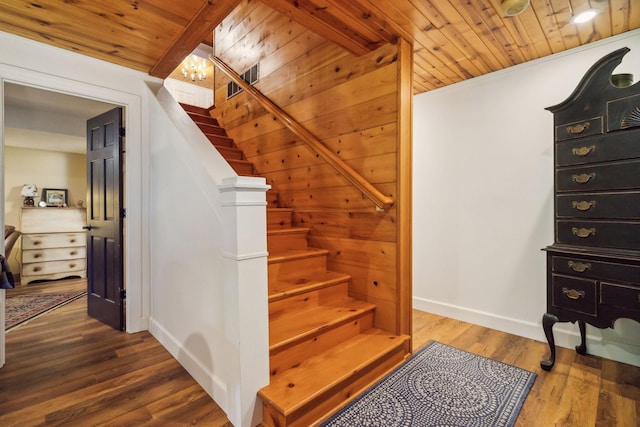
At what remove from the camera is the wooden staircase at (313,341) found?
1.46m

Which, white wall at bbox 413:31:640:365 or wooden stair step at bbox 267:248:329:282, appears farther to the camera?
white wall at bbox 413:31:640:365

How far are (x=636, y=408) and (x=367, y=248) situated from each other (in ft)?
5.49

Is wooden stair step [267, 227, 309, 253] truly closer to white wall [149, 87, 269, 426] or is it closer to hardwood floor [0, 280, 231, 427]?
white wall [149, 87, 269, 426]

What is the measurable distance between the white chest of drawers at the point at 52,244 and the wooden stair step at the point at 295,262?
4.21m

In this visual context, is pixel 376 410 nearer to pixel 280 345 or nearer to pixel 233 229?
pixel 280 345

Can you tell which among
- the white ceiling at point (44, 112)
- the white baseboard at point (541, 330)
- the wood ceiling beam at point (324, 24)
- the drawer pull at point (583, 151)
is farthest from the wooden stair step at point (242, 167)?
the drawer pull at point (583, 151)

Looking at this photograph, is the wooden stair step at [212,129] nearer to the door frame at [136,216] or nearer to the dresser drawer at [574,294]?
the door frame at [136,216]

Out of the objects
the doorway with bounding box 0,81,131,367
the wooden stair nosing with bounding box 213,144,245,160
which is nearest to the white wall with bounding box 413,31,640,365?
the wooden stair nosing with bounding box 213,144,245,160

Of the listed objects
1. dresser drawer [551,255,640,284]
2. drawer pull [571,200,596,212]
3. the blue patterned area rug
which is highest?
drawer pull [571,200,596,212]

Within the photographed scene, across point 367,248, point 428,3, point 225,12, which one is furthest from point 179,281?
point 428,3

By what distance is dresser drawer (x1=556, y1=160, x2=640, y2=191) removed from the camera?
171cm

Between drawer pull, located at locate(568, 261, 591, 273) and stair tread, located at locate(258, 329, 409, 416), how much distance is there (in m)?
1.13

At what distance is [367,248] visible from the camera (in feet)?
7.23

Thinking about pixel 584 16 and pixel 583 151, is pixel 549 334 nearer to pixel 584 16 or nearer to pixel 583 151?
pixel 583 151
